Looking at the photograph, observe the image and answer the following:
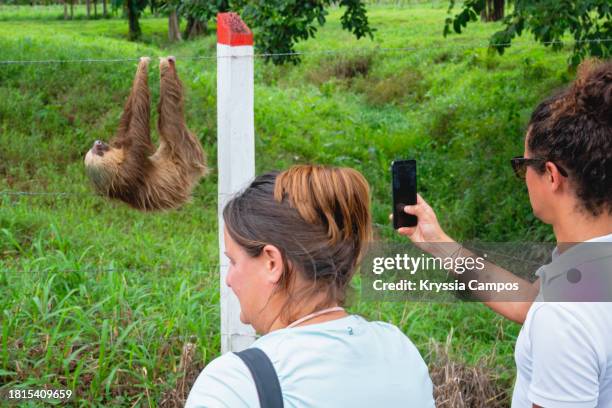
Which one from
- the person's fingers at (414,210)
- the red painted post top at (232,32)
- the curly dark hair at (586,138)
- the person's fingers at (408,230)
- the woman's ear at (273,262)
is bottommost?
the person's fingers at (408,230)

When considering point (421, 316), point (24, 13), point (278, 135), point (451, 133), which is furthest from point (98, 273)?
point (24, 13)

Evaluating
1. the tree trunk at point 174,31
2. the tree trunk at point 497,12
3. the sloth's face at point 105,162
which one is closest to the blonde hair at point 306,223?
the sloth's face at point 105,162

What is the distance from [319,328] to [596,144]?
2.27 feet

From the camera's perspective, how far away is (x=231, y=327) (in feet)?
10.5

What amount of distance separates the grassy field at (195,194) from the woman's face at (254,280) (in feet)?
1.22

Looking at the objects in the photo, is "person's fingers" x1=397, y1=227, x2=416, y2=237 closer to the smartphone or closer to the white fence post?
the smartphone

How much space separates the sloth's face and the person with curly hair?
3.02m

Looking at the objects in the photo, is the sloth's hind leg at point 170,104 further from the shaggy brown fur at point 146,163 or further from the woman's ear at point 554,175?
the woman's ear at point 554,175

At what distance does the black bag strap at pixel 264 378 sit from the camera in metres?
1.22

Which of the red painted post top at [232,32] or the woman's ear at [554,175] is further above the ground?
the red painted post top at [232,32]

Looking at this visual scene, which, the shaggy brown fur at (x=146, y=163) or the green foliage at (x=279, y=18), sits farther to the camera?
the green foliage at (x=279, y=18)

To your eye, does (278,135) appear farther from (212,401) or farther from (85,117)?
(212,401)

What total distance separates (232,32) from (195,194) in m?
3.70

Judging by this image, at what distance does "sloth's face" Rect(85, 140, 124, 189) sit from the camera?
4.30m
